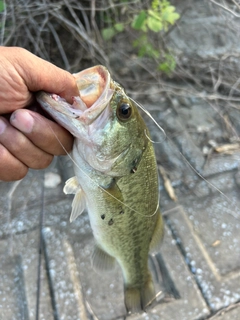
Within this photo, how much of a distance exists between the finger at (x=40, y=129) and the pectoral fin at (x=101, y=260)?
641 millimetres

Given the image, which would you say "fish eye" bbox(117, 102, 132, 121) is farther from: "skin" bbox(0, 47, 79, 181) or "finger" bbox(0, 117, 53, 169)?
"finger" bbox(0, 117, 53, 169)

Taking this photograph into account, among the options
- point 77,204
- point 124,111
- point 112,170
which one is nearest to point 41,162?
point 77,204

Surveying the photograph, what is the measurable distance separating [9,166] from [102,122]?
1.60 ft

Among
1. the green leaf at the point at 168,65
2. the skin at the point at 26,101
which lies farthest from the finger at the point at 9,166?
the green leaf at the point at 168,65

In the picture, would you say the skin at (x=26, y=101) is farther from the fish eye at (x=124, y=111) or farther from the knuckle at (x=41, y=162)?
→ the fish eye at (x=124, y=111)

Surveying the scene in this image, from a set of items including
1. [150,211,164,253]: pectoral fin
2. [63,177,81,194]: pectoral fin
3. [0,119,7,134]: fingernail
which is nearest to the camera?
[0,119,7,134]: fingernail

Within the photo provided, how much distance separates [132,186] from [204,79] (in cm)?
237

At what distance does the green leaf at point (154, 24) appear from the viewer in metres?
2.72

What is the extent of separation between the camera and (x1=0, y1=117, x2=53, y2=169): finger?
134 centimetres

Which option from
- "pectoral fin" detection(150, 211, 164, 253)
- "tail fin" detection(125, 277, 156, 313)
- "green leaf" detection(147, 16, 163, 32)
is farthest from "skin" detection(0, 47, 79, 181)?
"green leaf" detection(147, 16, 163, 32)

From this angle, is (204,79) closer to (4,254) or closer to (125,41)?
(125,41)

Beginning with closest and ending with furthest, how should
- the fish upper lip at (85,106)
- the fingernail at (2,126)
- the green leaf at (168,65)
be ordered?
the fish upper lip at (85,106), the fingernail at (2,126), the green leaf at (168,65)

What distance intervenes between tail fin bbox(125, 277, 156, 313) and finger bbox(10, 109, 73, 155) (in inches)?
35.5

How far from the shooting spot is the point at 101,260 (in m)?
1.75
